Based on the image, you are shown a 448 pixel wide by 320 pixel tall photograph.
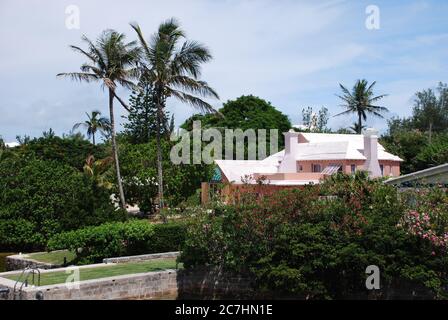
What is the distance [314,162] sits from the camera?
149ft

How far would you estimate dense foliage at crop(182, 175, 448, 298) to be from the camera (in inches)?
661

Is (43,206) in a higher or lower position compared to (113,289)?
higher

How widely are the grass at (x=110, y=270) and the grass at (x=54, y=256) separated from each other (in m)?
3.40

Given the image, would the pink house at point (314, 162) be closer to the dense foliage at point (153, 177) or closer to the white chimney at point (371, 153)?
the white chimney at point (371, 153)

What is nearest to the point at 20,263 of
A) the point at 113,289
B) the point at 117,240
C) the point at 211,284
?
the point at 117,240

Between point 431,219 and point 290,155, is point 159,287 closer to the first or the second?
point 431,219

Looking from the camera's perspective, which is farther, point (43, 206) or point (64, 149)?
point (64, 149)

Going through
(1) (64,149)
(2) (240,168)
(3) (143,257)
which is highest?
(1) (64,149)

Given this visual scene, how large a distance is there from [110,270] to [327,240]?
24.7 ft

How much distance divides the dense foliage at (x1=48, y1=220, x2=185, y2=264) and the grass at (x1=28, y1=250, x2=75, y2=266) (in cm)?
60

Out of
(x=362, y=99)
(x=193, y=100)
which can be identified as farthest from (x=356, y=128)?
(x=193, y=100)

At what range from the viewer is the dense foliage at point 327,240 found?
1680cm

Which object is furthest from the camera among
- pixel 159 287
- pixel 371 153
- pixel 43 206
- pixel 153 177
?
pixel 371 153

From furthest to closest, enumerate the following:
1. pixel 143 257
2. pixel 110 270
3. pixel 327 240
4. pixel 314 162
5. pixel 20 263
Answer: pixel 314 162
pixel 20 263
pixel 143 257
pixel 110 270
pixel 327 240
